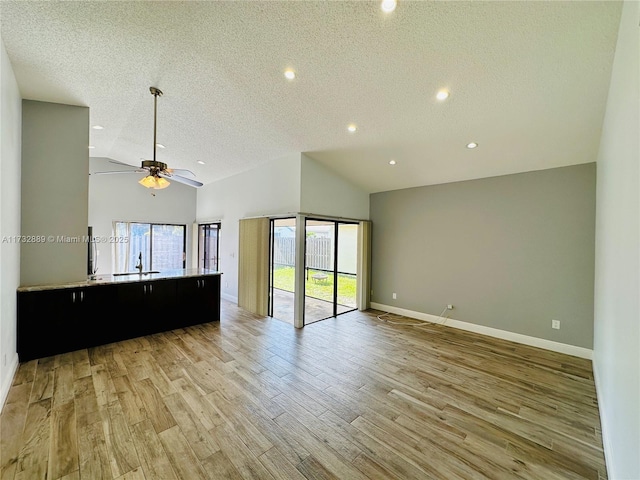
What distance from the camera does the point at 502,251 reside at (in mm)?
4199

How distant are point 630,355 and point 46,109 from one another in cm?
605

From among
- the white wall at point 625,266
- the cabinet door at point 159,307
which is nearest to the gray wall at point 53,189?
the cabinet door at point 159,307

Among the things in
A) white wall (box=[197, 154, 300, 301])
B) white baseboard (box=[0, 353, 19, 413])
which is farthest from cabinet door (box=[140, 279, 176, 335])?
white wall (box=[197, 154, 300, 301])

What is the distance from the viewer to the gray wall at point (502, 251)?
143 inches

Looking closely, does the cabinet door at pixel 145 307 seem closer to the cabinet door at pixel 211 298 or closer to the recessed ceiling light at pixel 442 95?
the cabinet door at pixel 211 298

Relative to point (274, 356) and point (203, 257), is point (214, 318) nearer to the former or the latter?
point (274, 356)

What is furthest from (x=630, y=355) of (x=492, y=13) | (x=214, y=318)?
(x=214, y=318)

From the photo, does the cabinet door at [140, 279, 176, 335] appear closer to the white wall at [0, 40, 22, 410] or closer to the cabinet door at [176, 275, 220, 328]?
the cabinet door at [176, 275, 220, 328]

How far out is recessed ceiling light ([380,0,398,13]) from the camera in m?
1.86

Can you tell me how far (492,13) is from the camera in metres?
1.89

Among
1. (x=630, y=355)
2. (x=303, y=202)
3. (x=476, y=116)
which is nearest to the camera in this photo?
(x=630, y=355)

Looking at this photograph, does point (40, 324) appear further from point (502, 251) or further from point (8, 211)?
point (502, 251)

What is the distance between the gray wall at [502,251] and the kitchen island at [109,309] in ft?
12.4

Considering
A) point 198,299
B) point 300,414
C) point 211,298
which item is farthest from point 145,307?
point 300,414
